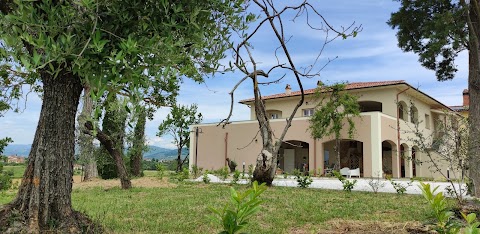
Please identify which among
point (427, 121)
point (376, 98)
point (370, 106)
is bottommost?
point (427, 121)

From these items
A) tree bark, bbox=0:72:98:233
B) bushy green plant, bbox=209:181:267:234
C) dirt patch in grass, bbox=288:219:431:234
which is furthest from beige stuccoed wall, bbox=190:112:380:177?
bushy green plant, bbox=209:181:267:234

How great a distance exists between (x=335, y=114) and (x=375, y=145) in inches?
112

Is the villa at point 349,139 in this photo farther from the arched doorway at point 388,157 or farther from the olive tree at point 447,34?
the olive tree at point 447,34

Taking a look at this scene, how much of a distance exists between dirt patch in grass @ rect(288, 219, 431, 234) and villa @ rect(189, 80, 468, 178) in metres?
15.9

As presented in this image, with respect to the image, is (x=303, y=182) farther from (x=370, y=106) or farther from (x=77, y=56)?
(x=370, y=106)

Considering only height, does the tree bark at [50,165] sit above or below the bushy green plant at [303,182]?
above

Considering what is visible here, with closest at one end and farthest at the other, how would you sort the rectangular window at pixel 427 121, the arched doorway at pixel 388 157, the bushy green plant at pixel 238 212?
the bushy green plant at pixel 238 212, the arched doorway at pixel 388 157, the rectangular window at pixel 427 121

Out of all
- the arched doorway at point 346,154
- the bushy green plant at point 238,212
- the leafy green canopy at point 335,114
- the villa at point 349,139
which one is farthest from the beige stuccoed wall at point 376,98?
the bushy green plant at point 238,212

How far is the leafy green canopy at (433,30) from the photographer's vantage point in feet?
33.8

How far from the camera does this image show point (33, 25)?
2.61 m

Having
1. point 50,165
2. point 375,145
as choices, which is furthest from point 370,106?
point 50,165

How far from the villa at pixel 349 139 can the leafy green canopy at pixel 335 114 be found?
0.68 m

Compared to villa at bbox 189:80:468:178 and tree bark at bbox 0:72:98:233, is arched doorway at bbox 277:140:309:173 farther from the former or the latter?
tree bark at bbox 0:72:98:233

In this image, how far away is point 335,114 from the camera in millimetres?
22484
